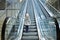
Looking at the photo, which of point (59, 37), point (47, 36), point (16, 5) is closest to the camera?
point (59, 37)

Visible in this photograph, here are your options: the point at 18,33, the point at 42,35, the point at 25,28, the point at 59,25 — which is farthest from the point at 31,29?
the point at 59,25

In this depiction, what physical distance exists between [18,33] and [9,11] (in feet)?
27.6

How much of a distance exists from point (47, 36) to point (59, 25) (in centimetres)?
347

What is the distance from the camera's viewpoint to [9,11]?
15234 millimetres

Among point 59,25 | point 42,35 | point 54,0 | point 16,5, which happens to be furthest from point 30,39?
point 54,0

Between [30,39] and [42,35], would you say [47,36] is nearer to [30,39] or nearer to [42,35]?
[42,35]

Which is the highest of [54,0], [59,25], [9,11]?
[54,0]

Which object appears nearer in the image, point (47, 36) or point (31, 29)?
point (47, 36)

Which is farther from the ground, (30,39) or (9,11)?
(9,11)

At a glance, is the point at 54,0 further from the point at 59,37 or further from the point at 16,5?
the point at 59,37

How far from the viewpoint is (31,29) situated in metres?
8.75

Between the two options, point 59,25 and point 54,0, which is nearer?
point 59,25

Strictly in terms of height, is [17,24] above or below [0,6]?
below

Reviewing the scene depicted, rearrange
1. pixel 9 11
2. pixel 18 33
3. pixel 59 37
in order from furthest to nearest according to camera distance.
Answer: pixel 9 11, pixel 18 33, pixel 59 37
